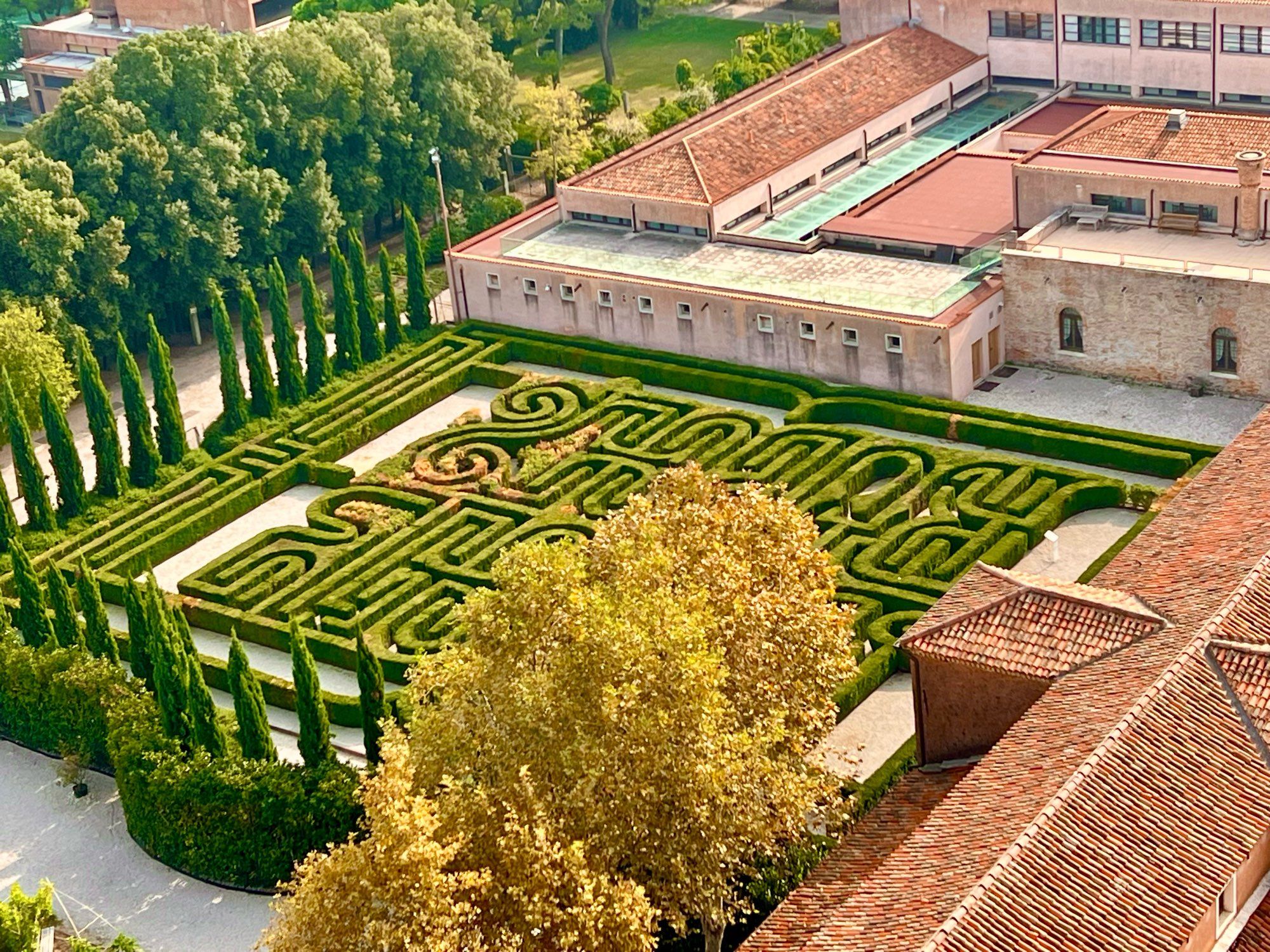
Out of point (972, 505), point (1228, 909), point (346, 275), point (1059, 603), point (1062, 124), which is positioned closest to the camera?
point (1228, 909)

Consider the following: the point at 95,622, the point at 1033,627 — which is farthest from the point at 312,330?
the point at 1033,627

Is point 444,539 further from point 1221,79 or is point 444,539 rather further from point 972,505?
point 1221,79

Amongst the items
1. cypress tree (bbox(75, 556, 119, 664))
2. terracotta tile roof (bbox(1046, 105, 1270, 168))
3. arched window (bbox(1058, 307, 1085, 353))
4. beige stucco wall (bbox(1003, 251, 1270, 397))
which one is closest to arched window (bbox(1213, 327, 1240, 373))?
beige stucco wall (bbox(1003, 251, 1270, 397))

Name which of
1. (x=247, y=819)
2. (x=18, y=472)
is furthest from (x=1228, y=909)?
(x=18, y=472)

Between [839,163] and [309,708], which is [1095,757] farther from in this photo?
[839,163]

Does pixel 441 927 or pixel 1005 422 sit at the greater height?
pixel 441 927
